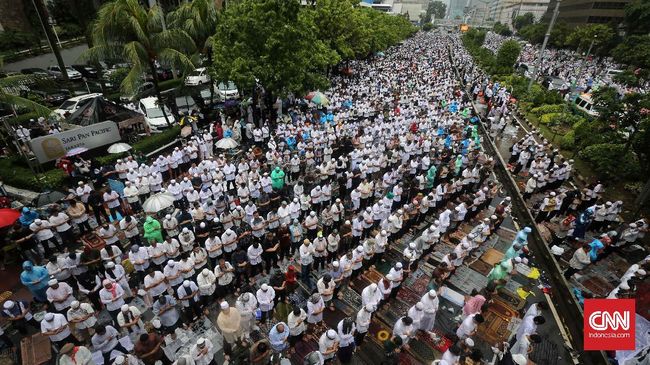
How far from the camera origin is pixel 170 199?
367 inches

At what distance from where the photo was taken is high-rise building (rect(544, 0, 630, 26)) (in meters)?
51.0

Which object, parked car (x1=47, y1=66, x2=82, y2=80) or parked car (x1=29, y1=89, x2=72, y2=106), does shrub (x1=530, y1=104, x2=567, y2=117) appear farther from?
parked car (x1=47, y1=66, x2=82, y2=80)

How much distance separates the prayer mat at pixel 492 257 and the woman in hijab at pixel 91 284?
1041 centimetres

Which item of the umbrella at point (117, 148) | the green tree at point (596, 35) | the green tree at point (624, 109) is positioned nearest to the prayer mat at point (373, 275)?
the umbrella at point (117, 148)

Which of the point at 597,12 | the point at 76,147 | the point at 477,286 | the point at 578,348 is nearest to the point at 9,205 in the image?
the point at 76,147

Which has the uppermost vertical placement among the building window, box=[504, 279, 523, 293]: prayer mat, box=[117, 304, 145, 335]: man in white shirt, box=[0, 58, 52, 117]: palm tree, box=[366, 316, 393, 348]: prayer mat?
the building window

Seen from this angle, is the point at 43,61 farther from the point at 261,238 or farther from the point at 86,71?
the point at 261,238

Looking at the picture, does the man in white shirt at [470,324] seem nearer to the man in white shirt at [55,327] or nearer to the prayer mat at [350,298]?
the prayer mat at [350,298]

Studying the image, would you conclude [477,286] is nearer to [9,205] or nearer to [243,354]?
[243,354]

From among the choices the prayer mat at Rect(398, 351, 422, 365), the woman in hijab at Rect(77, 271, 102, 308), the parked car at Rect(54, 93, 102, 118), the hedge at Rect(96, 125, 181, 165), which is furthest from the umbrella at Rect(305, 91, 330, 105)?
the prayer mat at Rect(398, 351, 422, 365)

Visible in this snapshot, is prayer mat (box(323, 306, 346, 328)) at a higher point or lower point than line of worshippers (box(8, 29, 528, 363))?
lower

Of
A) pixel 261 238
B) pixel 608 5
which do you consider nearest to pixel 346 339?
pixel 261 238

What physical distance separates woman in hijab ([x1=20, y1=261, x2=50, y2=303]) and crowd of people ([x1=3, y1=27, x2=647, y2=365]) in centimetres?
4

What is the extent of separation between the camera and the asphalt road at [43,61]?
80.2 feet
